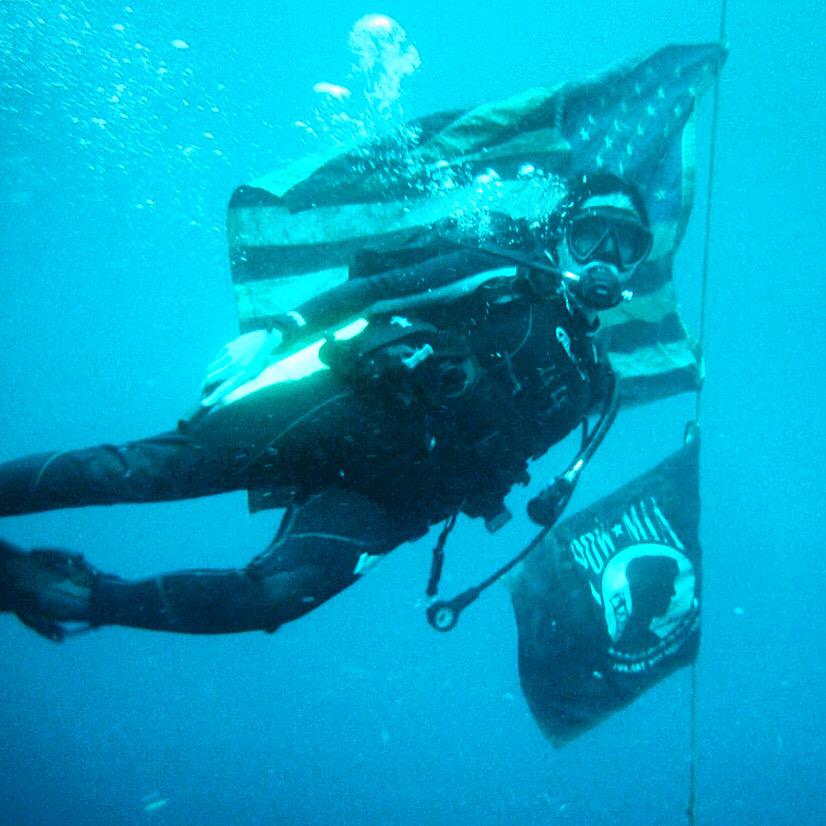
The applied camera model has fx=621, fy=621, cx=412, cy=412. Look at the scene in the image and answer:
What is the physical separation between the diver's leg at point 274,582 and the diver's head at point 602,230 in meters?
1.40

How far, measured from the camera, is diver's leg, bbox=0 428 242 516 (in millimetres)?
2314

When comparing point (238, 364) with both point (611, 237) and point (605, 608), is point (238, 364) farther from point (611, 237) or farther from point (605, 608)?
point (605, 608)

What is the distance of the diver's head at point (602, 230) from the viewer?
2947 mm

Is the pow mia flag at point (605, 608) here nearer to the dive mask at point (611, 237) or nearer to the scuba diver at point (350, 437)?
the scuba diver at point (350, 437)

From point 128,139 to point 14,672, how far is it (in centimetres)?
1643

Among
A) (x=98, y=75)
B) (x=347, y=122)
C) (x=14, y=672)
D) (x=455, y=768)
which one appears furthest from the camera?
(x=14, y=672)

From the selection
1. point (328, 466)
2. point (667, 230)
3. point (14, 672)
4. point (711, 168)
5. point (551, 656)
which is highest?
point (711, 168)

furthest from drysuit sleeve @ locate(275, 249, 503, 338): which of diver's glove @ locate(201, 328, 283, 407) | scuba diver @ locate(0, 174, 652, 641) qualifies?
diver's glove @ locate(201, 328, 283, 407)

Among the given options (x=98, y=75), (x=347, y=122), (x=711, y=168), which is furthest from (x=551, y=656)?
(x=98, y=75)

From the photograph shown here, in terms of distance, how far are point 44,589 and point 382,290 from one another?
1681mm

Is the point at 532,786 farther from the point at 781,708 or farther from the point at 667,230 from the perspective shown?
the point at 667,230

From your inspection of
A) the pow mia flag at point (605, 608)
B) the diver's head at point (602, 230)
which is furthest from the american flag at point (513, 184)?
the diver's head at point (602, 230)

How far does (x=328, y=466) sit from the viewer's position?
8.68 feet

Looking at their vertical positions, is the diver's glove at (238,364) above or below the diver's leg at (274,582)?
above
